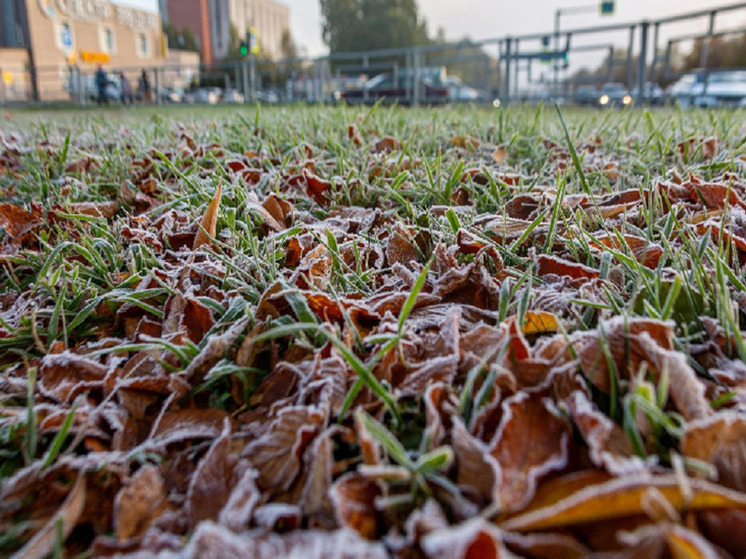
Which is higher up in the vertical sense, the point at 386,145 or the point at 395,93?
the point at 395,93

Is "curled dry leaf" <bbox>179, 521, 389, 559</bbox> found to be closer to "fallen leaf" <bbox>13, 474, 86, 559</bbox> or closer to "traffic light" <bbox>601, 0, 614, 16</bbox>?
"fallen leaf" <bbox>13, 474, 86, 559</bbox>

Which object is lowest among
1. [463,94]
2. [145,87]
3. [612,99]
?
[612,99]

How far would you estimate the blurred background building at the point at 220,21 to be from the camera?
5919 cm

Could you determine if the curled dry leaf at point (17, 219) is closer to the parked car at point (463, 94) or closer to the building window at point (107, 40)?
the parked car at point (463, 94)

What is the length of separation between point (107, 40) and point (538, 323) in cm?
4757

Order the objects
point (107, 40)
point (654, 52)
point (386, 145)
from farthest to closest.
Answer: point (107, 40)
point (654, 52)
point (386, 145)

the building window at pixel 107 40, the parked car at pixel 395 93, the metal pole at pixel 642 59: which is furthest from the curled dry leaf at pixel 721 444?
the building window at pixel 107 40

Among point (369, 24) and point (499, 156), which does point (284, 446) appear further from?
point (369, 24)

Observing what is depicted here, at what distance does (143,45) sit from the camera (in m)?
45.0

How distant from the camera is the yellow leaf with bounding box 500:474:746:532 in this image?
21.4 inches

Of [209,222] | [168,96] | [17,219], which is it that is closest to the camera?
[209,222]

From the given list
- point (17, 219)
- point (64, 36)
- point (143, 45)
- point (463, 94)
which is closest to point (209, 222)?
point (17, 219)

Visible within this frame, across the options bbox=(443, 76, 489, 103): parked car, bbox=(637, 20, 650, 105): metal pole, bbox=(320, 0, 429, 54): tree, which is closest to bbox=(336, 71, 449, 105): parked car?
bbox=(443, 76, 489, 103): parked car

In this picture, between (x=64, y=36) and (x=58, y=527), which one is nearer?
(x=58, y=527)
